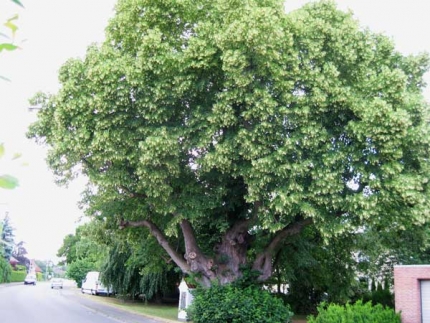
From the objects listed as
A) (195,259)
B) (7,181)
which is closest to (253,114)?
(195,259)

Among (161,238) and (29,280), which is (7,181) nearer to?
(161,238)

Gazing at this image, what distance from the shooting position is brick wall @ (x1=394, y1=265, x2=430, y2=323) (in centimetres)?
1716

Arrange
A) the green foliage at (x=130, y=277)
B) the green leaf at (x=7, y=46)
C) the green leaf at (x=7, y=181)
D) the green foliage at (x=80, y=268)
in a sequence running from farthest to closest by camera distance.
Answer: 1. the green foliage at (x=80, y=268)
2. the green foliage at (x=130, y=277)
3. the green leaf at (x=7, y=46)
4. the green leaf at (x=7, y=181)

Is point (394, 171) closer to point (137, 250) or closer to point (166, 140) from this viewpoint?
point (166, 140)

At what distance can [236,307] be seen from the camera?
17406mm

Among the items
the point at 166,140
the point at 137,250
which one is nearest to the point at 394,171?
the point at 166,140

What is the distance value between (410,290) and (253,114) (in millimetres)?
9370

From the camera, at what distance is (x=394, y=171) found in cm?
1450

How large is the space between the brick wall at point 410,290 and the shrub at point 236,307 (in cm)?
437

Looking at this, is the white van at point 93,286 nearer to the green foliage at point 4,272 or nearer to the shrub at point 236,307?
the green foliage at point 4,272

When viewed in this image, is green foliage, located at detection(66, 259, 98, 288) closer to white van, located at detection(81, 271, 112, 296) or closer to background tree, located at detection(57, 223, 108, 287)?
background tree, located at detection(57, 223, 108, 287)

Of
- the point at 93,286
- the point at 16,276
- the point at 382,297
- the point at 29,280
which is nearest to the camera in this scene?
the point at 382,297

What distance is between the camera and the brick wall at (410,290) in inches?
675

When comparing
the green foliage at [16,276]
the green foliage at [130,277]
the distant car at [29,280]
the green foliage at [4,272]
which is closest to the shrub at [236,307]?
the green foliage at [130,277]
